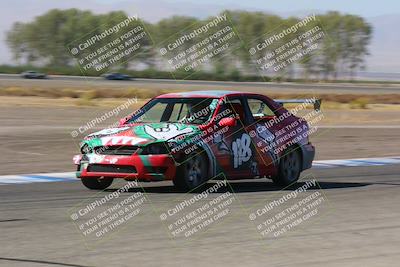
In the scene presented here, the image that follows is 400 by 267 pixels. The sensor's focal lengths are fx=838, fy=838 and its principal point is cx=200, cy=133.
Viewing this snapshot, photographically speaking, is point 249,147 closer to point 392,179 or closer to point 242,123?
point 242,123

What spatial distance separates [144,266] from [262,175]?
19.2 ft

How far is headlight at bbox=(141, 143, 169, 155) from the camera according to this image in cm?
1103

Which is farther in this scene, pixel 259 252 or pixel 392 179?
pixel 392 179

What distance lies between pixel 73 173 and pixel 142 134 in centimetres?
383

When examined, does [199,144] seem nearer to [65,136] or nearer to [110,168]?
[110,168]

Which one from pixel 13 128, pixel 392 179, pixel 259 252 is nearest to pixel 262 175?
pixel 392 179

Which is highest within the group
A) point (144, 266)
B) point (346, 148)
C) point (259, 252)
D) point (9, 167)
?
point (9, 167)

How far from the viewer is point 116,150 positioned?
11188 mm

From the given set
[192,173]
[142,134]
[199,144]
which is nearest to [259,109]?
[199,144]

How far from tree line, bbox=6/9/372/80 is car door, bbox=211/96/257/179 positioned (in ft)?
302

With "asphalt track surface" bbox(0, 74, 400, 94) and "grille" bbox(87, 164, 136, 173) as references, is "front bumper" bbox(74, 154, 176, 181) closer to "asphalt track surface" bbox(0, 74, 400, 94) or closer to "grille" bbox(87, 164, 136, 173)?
"grille" bbox(87, 164, 136, 173)

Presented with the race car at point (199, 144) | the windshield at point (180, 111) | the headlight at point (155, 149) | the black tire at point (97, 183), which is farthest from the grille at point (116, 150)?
the windshield at point (180, 111)

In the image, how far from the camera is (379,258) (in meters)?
7.37
